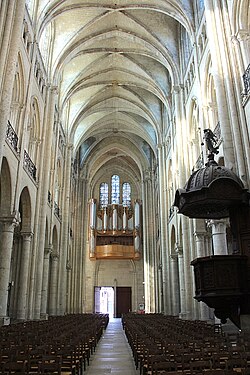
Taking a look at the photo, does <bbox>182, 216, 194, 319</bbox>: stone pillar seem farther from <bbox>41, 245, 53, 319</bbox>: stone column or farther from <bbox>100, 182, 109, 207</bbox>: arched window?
<bbox>100, 182, 109, 207</bbox>: arched window

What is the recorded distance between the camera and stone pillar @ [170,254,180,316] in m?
26.5

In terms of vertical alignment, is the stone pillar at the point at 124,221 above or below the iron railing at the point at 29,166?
above

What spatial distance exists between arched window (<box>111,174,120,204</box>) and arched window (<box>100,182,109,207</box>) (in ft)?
2.32

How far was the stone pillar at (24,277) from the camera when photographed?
16.7m

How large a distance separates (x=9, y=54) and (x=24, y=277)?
9900mm

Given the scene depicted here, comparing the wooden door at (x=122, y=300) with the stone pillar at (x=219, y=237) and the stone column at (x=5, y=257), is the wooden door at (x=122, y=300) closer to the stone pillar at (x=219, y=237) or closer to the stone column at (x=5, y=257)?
the stone column at (x=5, y=257)

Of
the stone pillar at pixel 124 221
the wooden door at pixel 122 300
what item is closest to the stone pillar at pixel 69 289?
the wooden door at pixel 122 300

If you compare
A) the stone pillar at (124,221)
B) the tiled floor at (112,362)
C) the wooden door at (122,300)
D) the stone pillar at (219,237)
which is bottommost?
the tiled floor at (112,362)

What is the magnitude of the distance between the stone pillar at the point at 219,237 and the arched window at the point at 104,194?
3097cm

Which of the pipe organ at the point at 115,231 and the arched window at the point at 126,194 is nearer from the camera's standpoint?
the pipe organ at the point at 115,231

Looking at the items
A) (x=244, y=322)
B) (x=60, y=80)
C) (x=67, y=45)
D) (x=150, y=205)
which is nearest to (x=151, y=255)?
(x=150, y=205)

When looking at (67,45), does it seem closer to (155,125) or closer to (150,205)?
(155,125)

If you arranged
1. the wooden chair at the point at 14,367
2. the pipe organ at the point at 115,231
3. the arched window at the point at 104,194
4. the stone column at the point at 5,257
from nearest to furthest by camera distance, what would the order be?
1. the wooden chair at the point at 14,367
2. the stone column at the point at 5,257
3. the pipe organ at the point at 115,231
4. the arched window at the point at 104,194

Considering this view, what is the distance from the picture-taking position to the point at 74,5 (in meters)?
21.0
